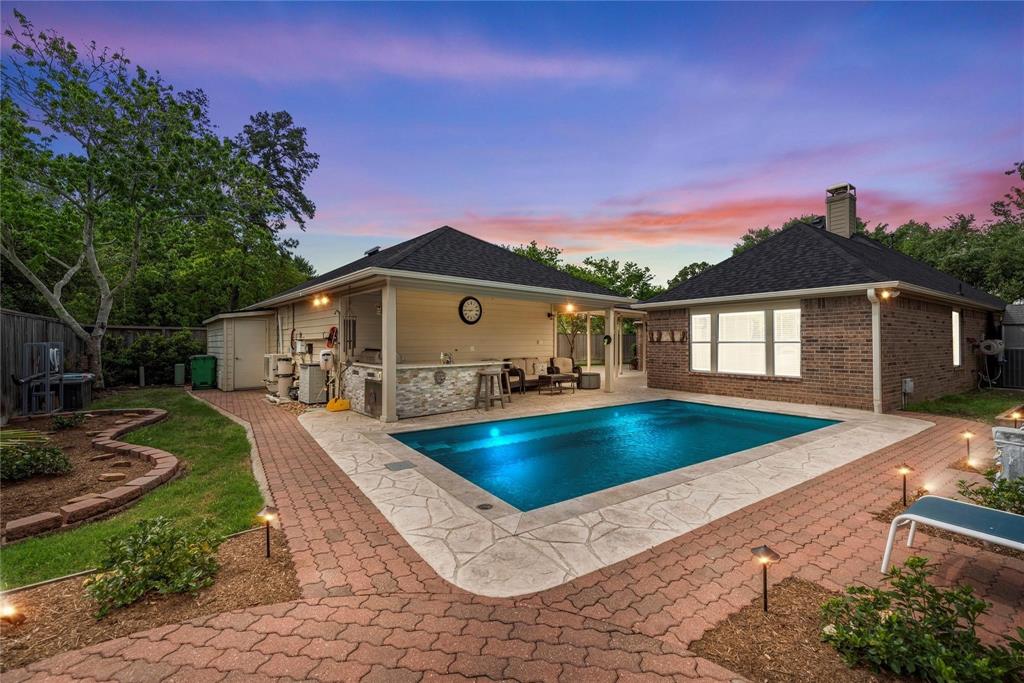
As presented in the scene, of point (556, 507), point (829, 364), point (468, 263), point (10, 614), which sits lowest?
point (556, 507)

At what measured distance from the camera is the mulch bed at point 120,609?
7.24 feet

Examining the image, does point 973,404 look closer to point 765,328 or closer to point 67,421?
point 765,328

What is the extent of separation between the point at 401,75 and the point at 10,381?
1033 cm

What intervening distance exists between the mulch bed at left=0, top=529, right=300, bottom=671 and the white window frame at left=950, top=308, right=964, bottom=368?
681 inches

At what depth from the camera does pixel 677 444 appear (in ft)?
23.2

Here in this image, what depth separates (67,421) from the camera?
23.5 feet

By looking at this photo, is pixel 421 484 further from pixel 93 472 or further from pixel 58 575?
pixel 93 472

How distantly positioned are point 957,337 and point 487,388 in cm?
1417

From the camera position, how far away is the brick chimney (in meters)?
12.9

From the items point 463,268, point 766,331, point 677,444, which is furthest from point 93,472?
point 766,331

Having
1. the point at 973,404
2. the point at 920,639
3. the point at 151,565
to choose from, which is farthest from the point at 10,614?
the point at 973,404

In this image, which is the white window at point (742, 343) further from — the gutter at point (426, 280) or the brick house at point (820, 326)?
the gutter at point (426, 280)

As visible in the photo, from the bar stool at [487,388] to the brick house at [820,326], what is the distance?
588 centimetres

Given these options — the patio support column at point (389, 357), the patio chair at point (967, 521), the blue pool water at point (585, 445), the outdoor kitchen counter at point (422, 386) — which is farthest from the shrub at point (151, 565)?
the outdoor kitchen counter at point (422, 386)
